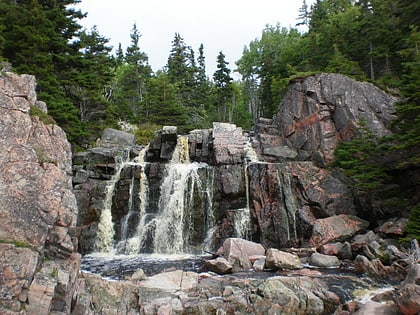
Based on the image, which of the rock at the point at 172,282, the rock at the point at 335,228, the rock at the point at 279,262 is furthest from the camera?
the rock at the point at 335,228

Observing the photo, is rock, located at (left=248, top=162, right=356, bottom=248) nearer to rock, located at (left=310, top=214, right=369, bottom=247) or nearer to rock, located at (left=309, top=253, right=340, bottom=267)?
rock, located at (left=310, top=214, right=369, bottom=247)

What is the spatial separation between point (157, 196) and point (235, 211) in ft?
17.3

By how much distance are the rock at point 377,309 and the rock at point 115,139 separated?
23.2 m

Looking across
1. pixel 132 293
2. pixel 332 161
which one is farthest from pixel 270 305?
pixel 332 161

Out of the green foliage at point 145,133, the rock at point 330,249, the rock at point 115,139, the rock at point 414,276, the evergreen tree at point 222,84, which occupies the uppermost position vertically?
the evergreen tree at point 222,84

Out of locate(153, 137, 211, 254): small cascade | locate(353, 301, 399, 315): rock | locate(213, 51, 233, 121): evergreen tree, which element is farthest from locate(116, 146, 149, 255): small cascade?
locate(213, 51, 233, 121): evergreen tree

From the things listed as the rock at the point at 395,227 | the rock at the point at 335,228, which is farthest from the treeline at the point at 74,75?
the rock at the point at 395,227

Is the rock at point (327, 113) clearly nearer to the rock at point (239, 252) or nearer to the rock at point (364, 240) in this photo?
the rock at point (364, 240)

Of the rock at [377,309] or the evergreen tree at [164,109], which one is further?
the evergreen tree at [164,109]

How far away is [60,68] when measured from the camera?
28766 mm

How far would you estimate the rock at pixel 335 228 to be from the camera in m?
18.1

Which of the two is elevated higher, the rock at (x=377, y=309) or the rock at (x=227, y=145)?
the rock at (x=227, y=145)

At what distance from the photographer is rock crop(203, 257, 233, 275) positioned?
1409 cm

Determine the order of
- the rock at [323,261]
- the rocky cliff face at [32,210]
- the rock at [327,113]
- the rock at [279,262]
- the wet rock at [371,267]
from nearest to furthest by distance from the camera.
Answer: the rocky cliff face at [32,210] → the wet rock at [371,267] → the rock at [279,262] → the rock at [323,261] → the rock at [327,113]
